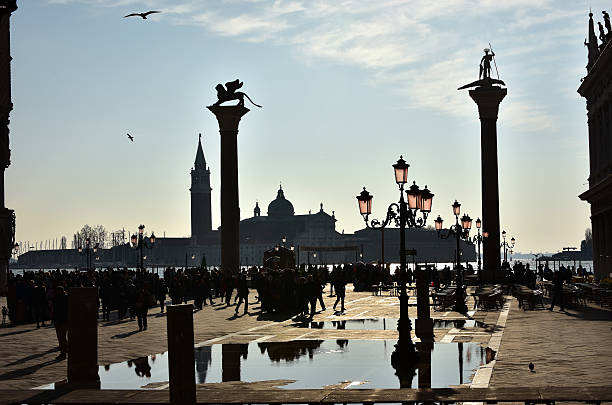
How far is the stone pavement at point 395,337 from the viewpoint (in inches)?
655

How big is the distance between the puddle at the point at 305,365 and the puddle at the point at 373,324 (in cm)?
445

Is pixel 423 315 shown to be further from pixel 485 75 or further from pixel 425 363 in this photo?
pixel 485 75

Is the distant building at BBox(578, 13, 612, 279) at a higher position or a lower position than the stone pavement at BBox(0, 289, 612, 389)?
higher

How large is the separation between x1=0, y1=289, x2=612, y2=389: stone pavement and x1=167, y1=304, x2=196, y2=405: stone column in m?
5.46

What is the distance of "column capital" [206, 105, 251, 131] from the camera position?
59.1m

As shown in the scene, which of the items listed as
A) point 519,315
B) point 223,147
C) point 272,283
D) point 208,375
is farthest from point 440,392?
point 223,147

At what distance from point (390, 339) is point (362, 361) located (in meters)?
4.75

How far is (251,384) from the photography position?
1595 cm

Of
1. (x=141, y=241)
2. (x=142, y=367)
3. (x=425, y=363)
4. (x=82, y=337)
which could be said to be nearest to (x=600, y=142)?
(x=141, y=241)

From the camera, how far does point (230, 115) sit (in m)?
59.1

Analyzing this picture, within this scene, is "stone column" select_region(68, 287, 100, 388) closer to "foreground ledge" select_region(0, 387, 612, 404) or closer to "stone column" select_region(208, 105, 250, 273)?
"foreground ledge" select_region(0, 387, 612, 404)

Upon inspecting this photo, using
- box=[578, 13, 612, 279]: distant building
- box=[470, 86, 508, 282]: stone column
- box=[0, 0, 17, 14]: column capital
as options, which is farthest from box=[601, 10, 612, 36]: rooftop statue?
box=[0, 0, 17, 14]: column capital

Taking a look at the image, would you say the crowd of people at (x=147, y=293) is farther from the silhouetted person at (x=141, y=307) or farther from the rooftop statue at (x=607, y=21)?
the rooftop statue at (x=607, y=21)

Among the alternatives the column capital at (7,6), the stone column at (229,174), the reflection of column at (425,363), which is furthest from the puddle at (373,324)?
the stone column at (229,174)
